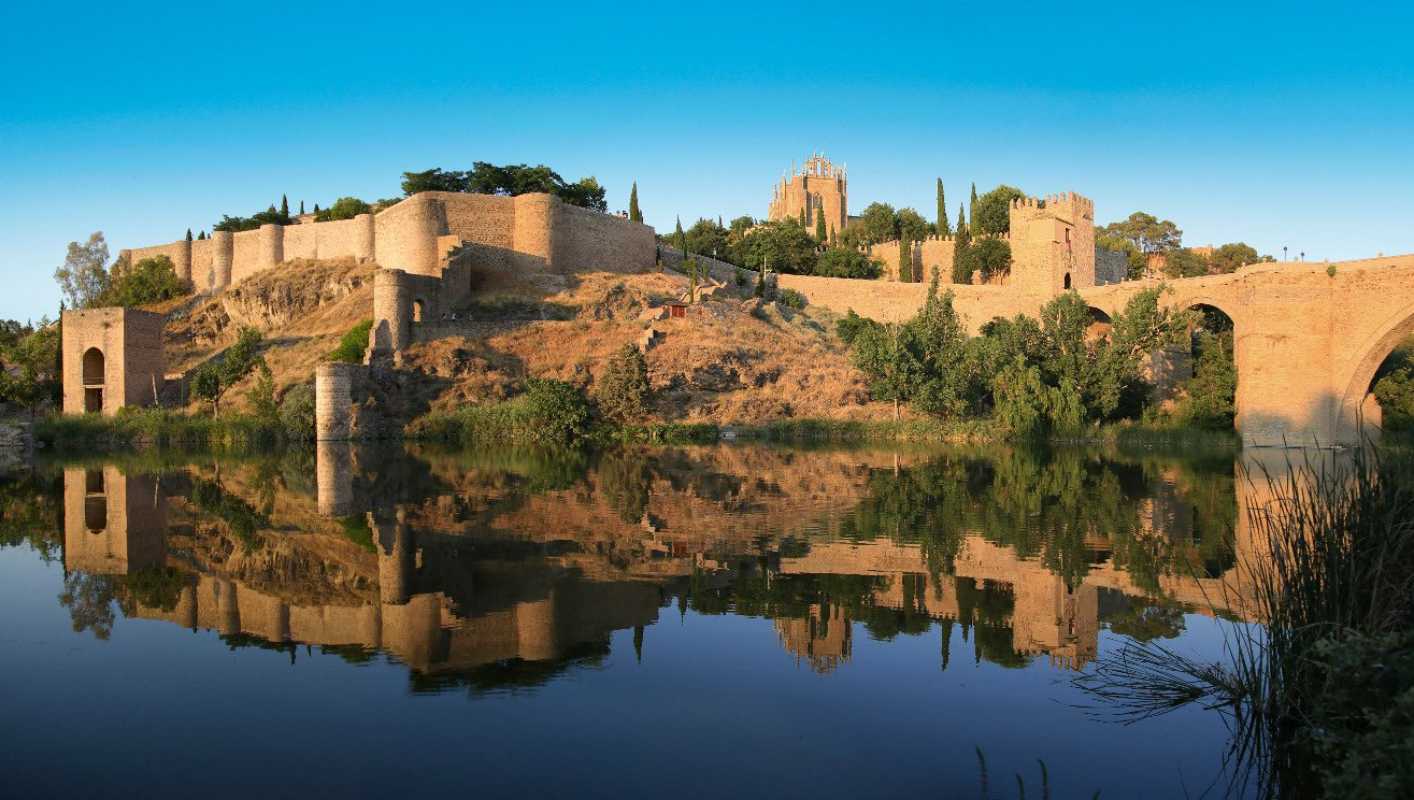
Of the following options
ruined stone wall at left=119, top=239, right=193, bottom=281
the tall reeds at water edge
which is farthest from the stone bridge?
ruined stone wall at left=119, top=239, right=193, bottom=281

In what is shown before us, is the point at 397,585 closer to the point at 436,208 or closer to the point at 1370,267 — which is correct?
the point at 1370,267

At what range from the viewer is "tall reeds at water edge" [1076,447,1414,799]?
410 centimetres

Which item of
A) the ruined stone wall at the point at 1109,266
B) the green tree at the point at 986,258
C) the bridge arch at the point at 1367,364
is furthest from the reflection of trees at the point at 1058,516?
the ruined stone wall at the point at 1109,266

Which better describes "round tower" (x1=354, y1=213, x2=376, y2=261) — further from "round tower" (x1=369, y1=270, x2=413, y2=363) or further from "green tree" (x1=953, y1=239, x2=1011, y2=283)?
"green tree" (x1=953, y1=239, x2=1011, y2=283)

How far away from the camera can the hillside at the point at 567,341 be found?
35.7m

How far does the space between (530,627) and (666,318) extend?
33077 mm

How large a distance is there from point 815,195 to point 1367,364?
169 feet

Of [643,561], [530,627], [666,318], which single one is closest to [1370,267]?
[666,318]

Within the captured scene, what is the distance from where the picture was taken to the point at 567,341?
3788 cm

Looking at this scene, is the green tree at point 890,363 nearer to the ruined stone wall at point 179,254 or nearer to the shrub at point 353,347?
the shrub at point 353,347

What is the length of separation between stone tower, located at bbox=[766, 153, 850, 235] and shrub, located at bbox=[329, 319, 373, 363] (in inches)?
1753

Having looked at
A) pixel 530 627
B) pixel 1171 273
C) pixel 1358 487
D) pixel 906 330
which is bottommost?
pixel 530 627

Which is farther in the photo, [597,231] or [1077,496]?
[597,231]

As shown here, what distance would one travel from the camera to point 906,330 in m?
36.1
